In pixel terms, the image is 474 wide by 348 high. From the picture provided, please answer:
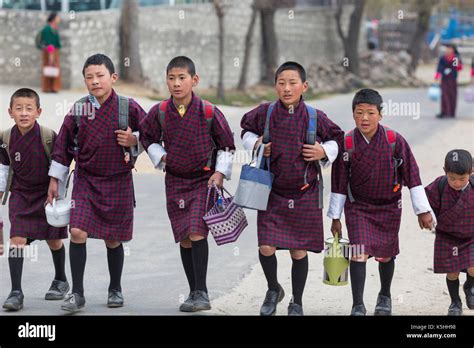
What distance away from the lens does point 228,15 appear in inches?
1061

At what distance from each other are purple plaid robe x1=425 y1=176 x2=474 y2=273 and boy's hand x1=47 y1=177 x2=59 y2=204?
90.9 inches

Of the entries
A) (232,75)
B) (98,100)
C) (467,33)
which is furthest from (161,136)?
(467,33)

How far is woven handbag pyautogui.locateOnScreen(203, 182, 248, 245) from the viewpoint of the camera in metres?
6.64

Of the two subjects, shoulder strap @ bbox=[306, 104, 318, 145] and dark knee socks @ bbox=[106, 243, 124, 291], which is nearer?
shoulder strap @ bbox=[306, 104, 318, 145]

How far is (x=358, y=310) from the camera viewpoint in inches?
256

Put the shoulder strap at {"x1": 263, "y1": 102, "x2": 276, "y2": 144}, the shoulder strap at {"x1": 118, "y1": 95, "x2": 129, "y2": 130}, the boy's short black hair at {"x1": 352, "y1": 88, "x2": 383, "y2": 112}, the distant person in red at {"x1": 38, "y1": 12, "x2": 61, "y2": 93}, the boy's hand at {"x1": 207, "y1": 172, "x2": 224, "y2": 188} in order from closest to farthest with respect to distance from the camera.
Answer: the boy's short black hair at {"x1": 352, "y1": 88, "x2": 383, "y2": 112} → the shoulder strap at {"x1": 263, "y1": 102, "x2": 276, "y2": 144} → the boy's hand at {"x1": 207, "y1": 172, "x2": 224, "y2": 188} → the shoulder strap at {"x1": 118, "y1": 95, "x2": 129, "y2": 130} → the distant person in red at {"x1": 38, "y1": 12, "x2": 61, "y2": 93}

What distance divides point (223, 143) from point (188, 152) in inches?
9.0

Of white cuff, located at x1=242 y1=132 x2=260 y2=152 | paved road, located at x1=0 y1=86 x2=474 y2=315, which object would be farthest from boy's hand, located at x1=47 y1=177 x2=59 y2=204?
white cuff, located at x1=242 y1=132 x2=260 y2=152

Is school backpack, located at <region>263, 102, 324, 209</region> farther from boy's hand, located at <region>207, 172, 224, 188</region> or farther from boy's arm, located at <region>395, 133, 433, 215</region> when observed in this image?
boy's arm, located at <region>395, 133, 433, 215</region>

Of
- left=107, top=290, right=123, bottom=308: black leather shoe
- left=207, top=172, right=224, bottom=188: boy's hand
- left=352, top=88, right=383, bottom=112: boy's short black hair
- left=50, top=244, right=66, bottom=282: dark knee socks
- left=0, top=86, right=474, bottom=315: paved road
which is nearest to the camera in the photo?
left=352, top=88, right=383, bottom=112: boy's short black hair

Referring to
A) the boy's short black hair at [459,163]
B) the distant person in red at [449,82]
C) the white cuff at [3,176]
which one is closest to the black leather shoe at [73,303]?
the white cuff at [3,176]

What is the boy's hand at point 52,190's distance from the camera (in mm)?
6727

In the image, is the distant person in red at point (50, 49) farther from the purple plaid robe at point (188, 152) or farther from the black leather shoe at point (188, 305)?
the black leather shoe at point (188, 305)

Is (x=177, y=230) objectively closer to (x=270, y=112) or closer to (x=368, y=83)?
(x=270, y=112)
